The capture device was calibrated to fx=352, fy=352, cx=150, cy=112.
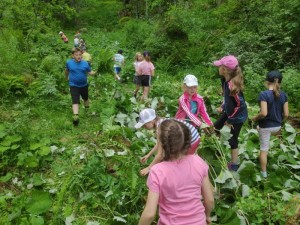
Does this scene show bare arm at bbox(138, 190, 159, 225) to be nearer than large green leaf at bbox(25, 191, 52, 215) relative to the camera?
Yes

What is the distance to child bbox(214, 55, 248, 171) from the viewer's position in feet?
15.4

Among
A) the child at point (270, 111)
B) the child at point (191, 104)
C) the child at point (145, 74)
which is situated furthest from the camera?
the child at point (145, 74)

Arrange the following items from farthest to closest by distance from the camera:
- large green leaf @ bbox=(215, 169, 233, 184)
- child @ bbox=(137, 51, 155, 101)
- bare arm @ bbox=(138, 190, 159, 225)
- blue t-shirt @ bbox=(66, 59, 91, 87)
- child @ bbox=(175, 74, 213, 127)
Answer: child @ bbox=(137, 51, 155, 101), blue t-shirt @ bbox=(66, 59, 91, 87), child @ bbox=(175, 74, 213, 127), large green leaf @ bbox=(215, 169, 233, 184), bare arm @ bbox=(138, 190, 159, 225)

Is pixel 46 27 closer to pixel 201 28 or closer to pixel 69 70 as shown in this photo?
pixel 201 28

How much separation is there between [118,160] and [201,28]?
13.7m

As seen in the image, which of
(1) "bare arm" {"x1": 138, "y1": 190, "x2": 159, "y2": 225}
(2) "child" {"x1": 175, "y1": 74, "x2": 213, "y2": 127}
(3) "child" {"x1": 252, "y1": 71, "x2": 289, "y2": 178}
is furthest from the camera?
(2) "child" {"x1": 175, "y1": 74, "x2": 213, "y2": 127}

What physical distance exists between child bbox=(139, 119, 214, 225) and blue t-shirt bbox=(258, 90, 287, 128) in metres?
2.50

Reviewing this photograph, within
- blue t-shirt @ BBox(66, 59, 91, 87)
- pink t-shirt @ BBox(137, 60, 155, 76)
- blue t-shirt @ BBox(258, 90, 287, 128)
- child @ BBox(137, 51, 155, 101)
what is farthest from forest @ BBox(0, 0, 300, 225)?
blue t-shirt @ BBox(66, 59, 91, 87)

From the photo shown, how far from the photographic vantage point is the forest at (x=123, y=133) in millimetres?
4469

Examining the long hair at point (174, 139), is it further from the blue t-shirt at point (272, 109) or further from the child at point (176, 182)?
the blue t-shirt at point (272, 109)

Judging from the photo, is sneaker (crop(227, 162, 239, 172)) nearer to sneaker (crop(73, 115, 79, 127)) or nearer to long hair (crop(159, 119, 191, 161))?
long hair (crop(159, 119, 191, 161))

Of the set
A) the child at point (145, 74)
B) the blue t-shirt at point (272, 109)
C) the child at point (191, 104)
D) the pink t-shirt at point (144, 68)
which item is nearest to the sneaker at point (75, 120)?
the child at point (145, 74)

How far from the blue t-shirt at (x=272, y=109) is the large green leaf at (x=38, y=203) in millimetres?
3167

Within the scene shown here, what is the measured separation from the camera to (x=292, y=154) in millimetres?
5680
